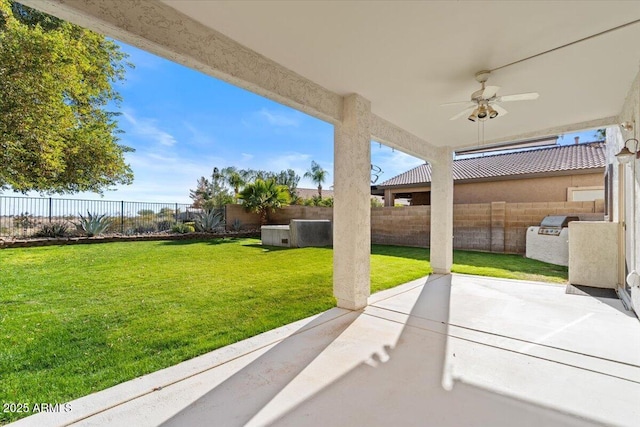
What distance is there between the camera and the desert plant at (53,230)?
384 inches

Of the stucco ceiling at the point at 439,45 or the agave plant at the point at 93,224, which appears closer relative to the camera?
the stucco ceiling at the point at 439,45

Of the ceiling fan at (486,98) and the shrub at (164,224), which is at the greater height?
the ceiling fan at (486,98)

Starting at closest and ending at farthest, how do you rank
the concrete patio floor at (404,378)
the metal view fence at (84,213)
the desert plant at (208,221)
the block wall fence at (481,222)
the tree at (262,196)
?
1. the concrete patio floor at (404,378)
2. the block wall fence at (481,222)
3. the metal view fence at (84,213)
4. the desert plant at (208,221)
5. the tree at (262,196)

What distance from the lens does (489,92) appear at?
127 inches

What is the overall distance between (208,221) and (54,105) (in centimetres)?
635

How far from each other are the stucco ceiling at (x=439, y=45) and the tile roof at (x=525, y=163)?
29.1ft

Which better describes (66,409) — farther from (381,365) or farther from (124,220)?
(124,220)

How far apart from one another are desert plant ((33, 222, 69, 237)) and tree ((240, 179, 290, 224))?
6626 millimetres

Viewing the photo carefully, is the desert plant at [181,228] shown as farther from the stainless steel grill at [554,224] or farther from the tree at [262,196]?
the stainless steel grill at [554,224]

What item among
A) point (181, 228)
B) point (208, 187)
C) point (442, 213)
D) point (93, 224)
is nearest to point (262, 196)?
point (181, 228)

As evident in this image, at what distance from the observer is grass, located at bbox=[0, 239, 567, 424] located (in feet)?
7.52

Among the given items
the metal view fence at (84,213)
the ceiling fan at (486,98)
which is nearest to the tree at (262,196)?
the metal view fence at (84,213)

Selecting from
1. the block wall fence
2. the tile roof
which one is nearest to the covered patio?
the block wall fence

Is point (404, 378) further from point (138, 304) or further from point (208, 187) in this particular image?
point (208, 187)
